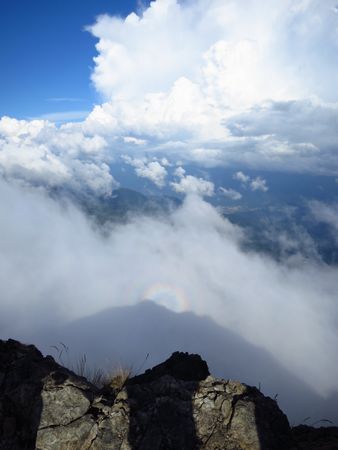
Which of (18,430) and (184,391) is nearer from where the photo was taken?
(18,430)

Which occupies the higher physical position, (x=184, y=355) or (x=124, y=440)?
(x=184, y=355)

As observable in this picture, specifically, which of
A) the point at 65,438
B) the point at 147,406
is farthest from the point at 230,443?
the point at 65,438

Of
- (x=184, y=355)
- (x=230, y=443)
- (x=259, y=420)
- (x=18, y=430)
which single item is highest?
(x=184, y=355)

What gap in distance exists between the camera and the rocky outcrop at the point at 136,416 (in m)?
7.43

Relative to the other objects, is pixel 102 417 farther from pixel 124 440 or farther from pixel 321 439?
pixel 321 439

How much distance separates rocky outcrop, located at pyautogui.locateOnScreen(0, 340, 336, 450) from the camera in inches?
292

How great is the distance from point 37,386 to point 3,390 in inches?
37.2

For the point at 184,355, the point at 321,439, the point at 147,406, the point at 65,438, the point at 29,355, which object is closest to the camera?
the point at 65,438

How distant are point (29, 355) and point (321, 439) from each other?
898 cm

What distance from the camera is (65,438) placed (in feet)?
24.2

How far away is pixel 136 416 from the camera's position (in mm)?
7797

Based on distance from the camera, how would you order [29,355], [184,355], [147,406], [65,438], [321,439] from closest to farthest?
[65,438] < [147,406] < [321,439] < [29,355] < [184,355]

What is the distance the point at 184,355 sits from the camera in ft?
38.1

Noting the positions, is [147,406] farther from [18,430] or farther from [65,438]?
[18,430]
